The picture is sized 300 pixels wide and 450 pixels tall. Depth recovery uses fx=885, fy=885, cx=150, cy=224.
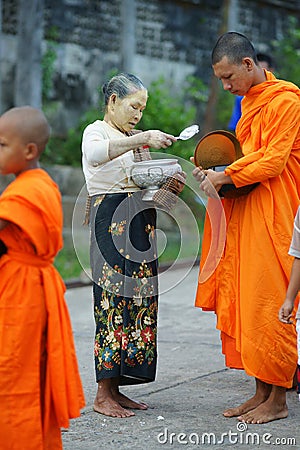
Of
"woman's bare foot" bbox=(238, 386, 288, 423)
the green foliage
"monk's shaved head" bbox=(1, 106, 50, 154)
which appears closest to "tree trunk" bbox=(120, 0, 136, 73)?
the green foliage

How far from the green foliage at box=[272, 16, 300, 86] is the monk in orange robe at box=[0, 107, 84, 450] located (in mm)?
11926

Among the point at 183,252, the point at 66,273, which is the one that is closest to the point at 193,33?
the point at 66,273

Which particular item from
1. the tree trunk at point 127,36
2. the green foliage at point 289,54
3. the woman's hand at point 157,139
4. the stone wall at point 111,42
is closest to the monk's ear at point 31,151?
the woman's hand at point 157,139

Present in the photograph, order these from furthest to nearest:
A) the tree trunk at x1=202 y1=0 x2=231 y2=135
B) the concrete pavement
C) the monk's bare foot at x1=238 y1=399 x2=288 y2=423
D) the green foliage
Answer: the green foliage
the tree trunk at x1=202 y1=0 x2=231 y2=135
the monk's bare foot at x1=238 y1=399 x2=288 y2=423
the concrete pavement

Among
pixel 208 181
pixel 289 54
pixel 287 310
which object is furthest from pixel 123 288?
pixel 289 54

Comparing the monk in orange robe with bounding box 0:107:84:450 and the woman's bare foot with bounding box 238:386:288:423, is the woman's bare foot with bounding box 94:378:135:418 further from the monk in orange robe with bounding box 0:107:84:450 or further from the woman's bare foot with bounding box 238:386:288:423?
the monk in orange robe with bounding box 0:107:84:450

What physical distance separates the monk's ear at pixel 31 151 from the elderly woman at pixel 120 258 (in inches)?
43.7

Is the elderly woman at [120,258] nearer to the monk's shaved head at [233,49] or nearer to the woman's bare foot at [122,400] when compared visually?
the woman's bare foot at [122,400]

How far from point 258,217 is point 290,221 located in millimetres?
168

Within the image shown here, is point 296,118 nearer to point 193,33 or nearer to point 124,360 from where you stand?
point 124,360

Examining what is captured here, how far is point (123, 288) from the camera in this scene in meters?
4.77

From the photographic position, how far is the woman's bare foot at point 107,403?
4734 millimetres

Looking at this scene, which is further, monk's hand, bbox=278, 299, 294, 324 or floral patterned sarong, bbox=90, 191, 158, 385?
floral patterned sarong, bbox=90, 191, 158, 385

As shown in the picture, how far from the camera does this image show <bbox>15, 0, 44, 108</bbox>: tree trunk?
449 inches
